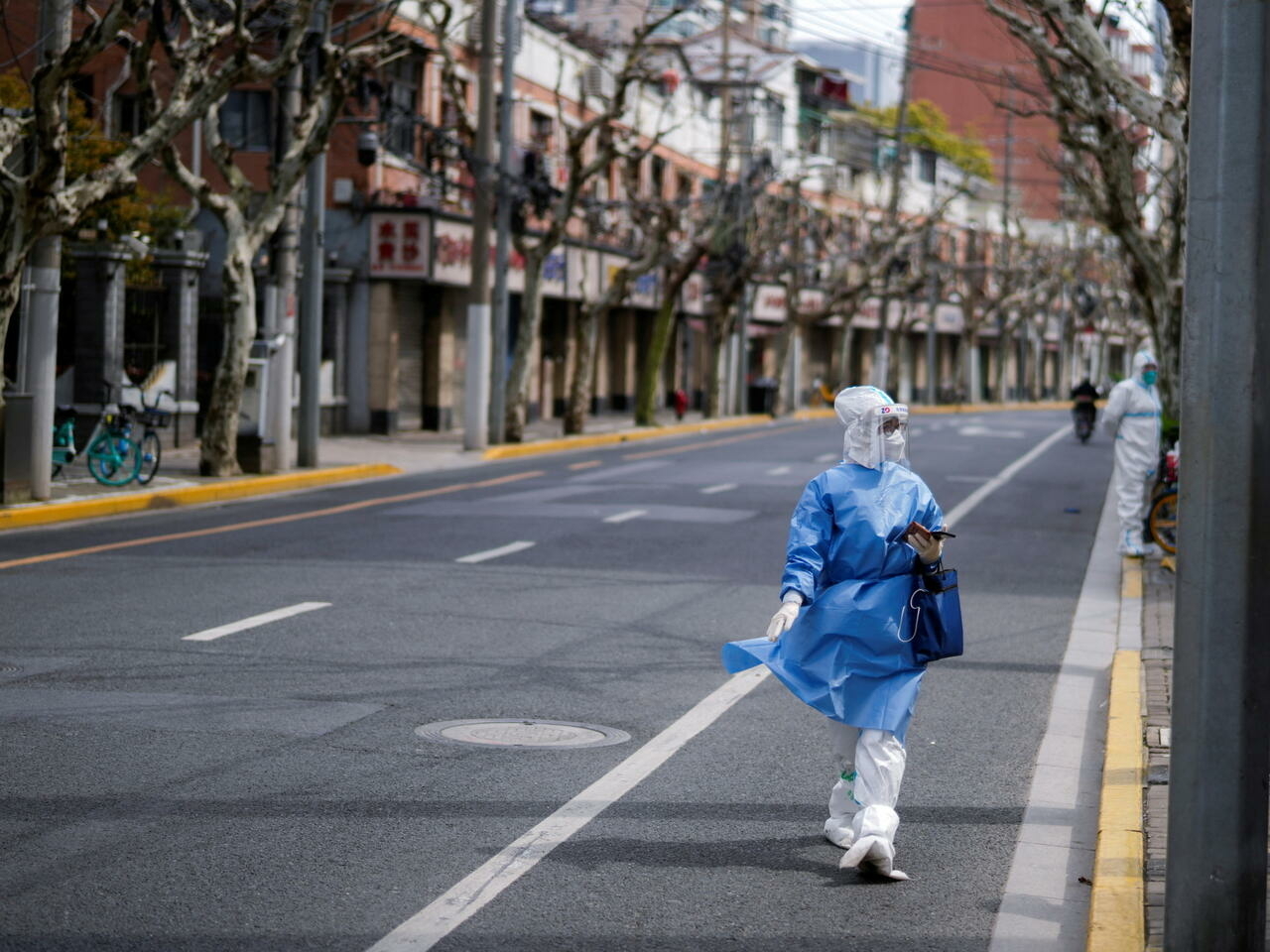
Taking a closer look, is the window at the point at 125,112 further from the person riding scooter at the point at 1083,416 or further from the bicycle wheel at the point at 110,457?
the person riding scooter at the point at 1083,416

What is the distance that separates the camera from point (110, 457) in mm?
21828

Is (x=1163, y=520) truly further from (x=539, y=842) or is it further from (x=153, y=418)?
(x=153, y=418)

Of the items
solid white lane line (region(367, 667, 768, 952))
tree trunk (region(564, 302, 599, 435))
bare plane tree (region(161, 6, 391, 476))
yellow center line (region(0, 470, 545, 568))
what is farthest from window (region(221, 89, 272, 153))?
solid white lane line (region(367, 667, 768, 952))

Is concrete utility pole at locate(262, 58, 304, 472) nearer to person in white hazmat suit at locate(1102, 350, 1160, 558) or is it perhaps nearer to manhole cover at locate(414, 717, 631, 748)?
person in white hazmat suit at locate(1102, 350, 1160, 558)

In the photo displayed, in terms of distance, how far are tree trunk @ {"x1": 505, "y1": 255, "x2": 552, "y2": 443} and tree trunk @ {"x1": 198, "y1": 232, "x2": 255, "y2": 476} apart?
11594 millimetres

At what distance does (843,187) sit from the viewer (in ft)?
272


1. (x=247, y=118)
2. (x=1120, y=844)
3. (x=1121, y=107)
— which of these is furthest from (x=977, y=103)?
(x=1120, y=844)

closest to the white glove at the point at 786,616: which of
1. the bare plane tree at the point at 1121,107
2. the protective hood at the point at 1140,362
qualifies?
the bare plane tree at the point at 1121,107

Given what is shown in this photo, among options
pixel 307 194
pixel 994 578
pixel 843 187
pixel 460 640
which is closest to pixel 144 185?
pixel 307 194

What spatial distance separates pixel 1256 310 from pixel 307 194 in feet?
76.4

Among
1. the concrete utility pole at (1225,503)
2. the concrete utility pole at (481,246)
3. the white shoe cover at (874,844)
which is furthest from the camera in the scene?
the concrete utility pole at (481,246)

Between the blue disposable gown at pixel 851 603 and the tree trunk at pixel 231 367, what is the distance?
18.3m

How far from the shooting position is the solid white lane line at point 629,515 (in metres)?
20.4

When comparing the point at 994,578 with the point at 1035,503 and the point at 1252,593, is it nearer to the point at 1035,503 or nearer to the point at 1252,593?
the point at 1035,503
